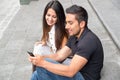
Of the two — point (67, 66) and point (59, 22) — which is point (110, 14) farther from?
point (67, 66)

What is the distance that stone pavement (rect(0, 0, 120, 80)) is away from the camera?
16.1 ft

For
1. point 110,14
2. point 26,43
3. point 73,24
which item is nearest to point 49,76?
point 73,24

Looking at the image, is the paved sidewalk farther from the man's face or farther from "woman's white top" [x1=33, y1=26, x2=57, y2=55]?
the man's face

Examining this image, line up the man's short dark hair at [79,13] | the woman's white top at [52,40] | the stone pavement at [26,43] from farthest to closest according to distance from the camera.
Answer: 1. the stone pavement at [26,43]
2. the woman's white top at [52,40]
3. the man's short dark hair at [79,13]

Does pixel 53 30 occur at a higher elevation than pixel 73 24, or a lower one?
lower

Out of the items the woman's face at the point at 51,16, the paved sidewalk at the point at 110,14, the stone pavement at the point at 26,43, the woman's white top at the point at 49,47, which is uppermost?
the woman's face at the point at 51,16

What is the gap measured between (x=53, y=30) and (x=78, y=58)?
1.21 metres

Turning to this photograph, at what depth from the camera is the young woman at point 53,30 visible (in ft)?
13.5

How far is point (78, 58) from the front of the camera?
3115mm

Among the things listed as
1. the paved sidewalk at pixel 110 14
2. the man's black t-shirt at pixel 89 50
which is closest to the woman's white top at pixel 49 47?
the man's black t-shirt at pixel 89 50

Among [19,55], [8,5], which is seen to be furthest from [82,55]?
[8,5]

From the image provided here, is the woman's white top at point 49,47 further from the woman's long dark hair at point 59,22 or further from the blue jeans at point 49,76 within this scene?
the blue jeans at point 49,76

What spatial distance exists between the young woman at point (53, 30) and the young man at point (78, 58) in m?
0.63

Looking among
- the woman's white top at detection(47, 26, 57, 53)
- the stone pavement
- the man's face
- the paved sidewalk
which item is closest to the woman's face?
the woman's white top at detection(47, 26, 57, 53)
